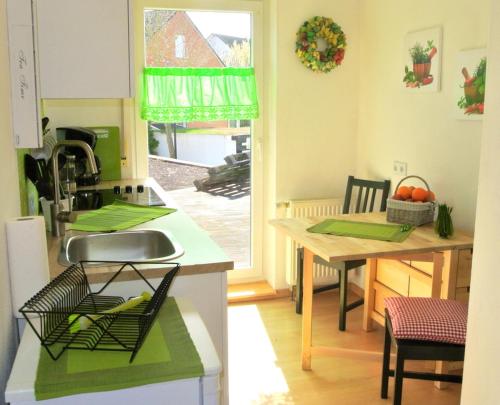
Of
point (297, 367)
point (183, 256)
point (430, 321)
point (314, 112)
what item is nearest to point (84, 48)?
point (183, 256)

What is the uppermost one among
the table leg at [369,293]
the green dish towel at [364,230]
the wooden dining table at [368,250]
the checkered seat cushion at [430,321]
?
the green dish towel at [364,230]

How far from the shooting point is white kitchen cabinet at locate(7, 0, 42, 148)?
1605 millimetres

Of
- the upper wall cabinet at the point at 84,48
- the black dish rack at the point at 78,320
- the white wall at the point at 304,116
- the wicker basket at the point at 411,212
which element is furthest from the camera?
the white wall at the point at 304,116

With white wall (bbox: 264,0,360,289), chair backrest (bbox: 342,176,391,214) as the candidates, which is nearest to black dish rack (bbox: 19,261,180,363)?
chair backrest (bbox: 342,176,391,214)

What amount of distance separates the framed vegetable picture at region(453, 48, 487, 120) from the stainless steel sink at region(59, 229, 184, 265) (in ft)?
5.81

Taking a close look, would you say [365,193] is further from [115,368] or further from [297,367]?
[115,368]

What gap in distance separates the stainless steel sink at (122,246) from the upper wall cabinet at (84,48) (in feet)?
2.12

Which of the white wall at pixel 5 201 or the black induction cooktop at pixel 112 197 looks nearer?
the white wall at pixel 5 201

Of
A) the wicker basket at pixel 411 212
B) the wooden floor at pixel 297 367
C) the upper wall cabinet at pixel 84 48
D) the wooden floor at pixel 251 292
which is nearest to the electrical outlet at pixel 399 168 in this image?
the wicker basket at pixel 411 212

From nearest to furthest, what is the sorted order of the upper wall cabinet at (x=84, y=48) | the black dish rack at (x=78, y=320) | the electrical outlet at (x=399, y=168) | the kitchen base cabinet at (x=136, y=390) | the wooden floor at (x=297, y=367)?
the kitchen base cabinet at (x=136, y=390), the black dish rack at (x=78, y=320), the upper wall cabinet at (x=84, y=48), the wooden floor at (x=297, y=367), the electrical outlet at (x=399, y=168)

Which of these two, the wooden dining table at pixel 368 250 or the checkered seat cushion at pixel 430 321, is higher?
the wooden dining table at pixel 368 250

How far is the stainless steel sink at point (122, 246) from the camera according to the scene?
2.25 m

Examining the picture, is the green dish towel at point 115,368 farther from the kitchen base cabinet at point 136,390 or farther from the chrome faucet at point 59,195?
the chrome faucet at point 59,195

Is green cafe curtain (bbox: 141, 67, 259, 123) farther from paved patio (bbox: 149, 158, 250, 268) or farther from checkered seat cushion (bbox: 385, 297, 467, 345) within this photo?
checkered seat cushion (bbox: 385, 297, 467, 345)
